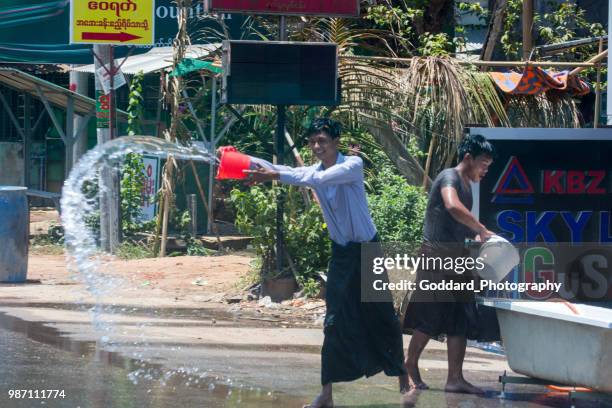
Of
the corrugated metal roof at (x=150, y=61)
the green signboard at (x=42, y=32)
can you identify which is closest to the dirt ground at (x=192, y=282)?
the corrugated metal roof at (x=150, y=61)

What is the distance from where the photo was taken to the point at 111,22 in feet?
44.8

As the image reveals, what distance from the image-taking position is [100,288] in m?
11.8

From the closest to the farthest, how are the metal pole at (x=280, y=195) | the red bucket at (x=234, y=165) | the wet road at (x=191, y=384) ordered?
the red bucket at (x=234, y=165) < the wet road at (x=191, y=384) < the metal pole at (x=280, y=195)

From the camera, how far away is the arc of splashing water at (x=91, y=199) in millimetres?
11531

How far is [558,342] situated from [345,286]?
1.44 metres

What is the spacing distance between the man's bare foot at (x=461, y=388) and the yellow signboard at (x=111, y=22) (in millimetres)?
8294

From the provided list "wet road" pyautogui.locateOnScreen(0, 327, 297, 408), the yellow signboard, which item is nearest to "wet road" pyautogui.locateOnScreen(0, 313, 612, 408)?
"wet road" pyautogui.locateOnScreen(0, 327, 297, 408)

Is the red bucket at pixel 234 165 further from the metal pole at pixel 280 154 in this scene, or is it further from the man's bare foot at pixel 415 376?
the metal pole at pixel 280 154

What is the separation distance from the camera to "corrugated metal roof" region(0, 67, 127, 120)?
16078mm

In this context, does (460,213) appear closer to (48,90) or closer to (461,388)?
(461,388)

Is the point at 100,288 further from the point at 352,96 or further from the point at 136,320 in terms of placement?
the point at 352,96

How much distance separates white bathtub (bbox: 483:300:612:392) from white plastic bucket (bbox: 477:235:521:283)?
0.70ft

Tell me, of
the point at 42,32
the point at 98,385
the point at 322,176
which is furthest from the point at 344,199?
the point at 42,32

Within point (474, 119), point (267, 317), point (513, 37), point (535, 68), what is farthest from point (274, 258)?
point (513, 37)
